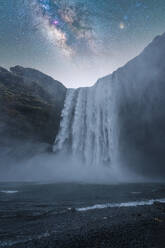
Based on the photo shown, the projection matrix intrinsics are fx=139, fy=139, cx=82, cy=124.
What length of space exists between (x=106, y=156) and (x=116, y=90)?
60.1 ft

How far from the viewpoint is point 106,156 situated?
3222cm

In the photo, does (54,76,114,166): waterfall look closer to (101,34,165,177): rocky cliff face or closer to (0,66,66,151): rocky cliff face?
(0,66,66,151): rocky cliff face

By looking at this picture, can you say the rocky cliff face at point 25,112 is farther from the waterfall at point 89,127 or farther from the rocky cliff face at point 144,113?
the rocky cliff face at point 144,113

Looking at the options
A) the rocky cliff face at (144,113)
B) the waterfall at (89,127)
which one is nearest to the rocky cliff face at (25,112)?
the waterfall at (89,127)

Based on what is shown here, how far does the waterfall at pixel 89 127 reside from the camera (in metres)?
32.8

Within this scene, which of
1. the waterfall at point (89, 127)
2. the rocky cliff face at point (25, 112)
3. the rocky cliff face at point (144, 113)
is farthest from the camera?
the waterfall at point (89, 127)

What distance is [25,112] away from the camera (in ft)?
105

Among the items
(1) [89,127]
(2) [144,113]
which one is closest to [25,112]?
(1) [89,127]

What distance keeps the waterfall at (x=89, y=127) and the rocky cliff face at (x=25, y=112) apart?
8.91 ft

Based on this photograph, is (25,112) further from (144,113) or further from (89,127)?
(144,113)

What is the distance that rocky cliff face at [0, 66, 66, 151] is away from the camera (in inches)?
1171

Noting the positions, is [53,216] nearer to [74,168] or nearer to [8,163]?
[74,168]

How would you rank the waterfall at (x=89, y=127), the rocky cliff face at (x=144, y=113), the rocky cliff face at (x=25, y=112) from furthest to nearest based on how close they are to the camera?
the waterfall at (x=89, y=127) → the rocky cliff face at (x=25, y=112) → the rocky cliff face at (x=144, y=113)

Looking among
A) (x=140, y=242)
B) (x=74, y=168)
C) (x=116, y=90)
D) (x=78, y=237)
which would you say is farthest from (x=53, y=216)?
(x=116, y=90)
